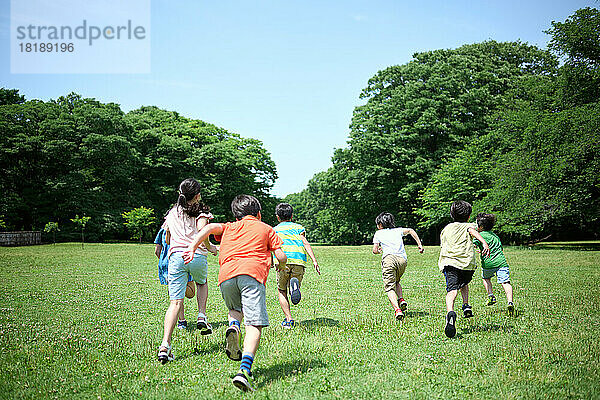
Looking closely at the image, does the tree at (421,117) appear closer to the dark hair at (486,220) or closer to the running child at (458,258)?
the dark hair at (486,220)

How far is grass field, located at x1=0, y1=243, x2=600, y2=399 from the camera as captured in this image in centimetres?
497

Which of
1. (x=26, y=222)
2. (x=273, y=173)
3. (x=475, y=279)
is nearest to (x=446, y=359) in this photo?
(x=475, y=279)

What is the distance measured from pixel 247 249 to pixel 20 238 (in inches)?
1604

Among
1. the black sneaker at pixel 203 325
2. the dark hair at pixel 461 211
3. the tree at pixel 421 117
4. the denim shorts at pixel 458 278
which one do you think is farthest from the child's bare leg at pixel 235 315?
the tree at pixel 421 117

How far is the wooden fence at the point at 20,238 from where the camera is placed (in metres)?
37.7

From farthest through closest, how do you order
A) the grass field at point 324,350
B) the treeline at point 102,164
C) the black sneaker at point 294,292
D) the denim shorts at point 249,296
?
the treeline at point 102,164 → the black sneaker at point 294,292 → the denim shorts at point 249,296 → the grass field at point 324,350

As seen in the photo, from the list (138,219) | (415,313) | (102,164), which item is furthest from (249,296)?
(102,164)

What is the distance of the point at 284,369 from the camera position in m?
5.61

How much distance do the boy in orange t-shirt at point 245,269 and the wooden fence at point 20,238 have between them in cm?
3926

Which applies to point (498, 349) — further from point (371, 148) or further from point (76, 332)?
point (371, 148)

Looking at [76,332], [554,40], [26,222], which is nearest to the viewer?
[76,332]

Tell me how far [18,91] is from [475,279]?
180 ft

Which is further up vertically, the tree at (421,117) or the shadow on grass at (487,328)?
the tree at (421,117)

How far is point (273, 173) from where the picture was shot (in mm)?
58594
